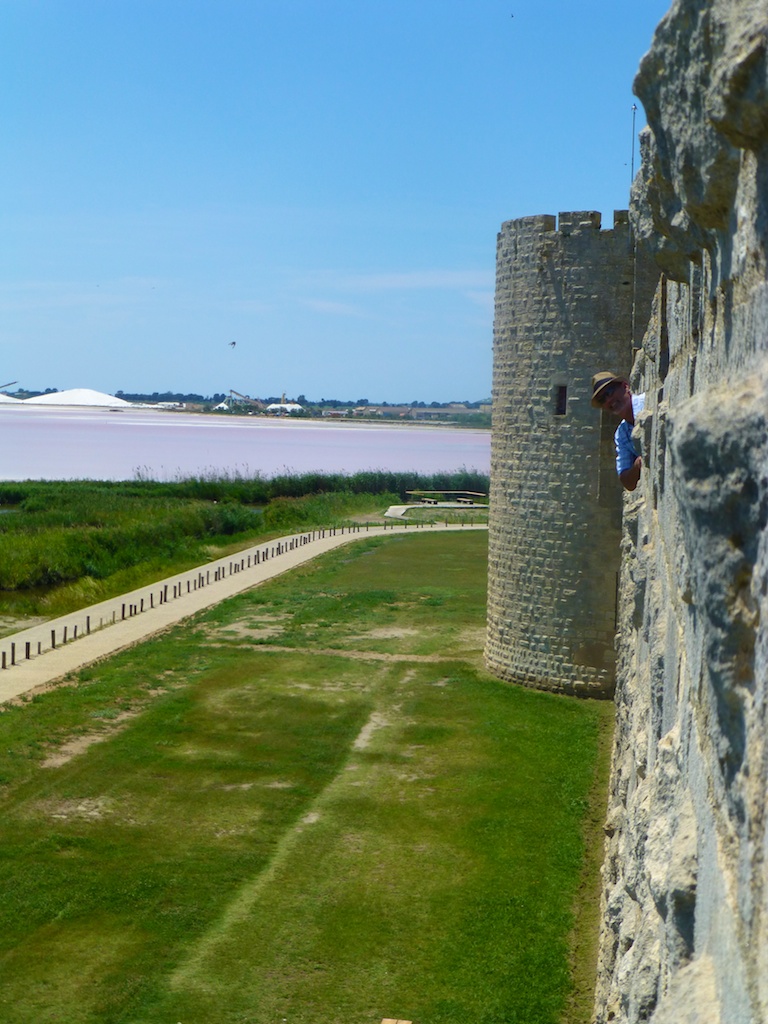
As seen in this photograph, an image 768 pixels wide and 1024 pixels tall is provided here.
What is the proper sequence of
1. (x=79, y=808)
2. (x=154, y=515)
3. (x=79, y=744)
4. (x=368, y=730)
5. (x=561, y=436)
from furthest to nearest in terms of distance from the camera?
(x=154, y=515) → (x=561, y=436) → (x=368, y=730) → (x=79, y=744) → (x=79, y=808)

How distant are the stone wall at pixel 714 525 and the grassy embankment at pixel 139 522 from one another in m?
23.5

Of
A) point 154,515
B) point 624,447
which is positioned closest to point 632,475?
point 624,447

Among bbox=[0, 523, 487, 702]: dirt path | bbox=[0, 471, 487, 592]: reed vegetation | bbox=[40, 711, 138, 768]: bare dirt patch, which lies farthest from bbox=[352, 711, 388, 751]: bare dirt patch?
bbox=[0, 471, 487, 592]: reed vegetation

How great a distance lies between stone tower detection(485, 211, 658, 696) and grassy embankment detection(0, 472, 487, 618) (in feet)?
40.6

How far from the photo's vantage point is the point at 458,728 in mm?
15086

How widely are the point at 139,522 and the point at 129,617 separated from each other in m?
14.0

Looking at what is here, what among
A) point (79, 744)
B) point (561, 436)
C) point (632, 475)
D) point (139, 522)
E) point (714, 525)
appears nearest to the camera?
point (714, 525)

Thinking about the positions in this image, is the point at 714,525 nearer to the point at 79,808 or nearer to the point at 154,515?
the point at 79,808

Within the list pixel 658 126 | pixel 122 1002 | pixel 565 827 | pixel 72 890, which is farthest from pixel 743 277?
pixel 565 827

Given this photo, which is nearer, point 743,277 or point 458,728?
point 743,277

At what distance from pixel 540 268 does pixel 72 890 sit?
1069 cm

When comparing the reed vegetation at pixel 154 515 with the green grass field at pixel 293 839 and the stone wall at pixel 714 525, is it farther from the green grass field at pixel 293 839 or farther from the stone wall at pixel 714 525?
the stone wall at pixel 714 525

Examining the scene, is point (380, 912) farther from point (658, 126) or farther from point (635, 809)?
point (658, 126)

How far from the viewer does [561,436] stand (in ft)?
53.3
